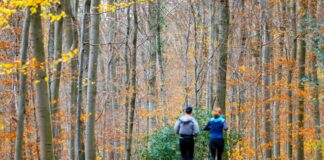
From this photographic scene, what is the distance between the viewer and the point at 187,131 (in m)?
9.68

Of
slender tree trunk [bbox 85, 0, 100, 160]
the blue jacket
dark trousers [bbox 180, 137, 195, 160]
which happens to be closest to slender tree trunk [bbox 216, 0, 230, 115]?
the blue jacket

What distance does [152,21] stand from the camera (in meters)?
18.8

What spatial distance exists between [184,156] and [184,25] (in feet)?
44.6

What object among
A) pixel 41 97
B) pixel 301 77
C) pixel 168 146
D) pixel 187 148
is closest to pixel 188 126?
pixel 187 148

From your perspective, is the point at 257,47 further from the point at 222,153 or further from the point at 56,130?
the point at 56,130

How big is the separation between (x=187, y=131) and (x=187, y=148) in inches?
19.9

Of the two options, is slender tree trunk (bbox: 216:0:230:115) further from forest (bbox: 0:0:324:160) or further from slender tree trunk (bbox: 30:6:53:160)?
slender tree trunk (bbox: 30:6:53:160)

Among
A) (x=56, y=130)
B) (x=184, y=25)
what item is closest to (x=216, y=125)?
(x=56, y=130)

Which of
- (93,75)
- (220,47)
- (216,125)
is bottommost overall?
(216,125)

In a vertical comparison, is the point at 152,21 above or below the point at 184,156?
above

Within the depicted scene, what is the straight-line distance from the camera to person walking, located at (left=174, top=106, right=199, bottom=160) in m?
9.66

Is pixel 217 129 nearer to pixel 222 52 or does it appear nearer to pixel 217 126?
pixel 217 126

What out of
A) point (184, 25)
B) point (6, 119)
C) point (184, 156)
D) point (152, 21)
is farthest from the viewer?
point (184, 25)

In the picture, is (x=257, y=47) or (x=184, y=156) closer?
(x=184, y=156)
